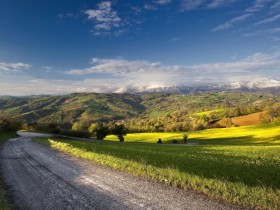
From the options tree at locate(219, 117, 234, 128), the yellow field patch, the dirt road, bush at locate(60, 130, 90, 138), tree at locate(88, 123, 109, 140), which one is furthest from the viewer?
tree at locate(219, 117, 234, 128)

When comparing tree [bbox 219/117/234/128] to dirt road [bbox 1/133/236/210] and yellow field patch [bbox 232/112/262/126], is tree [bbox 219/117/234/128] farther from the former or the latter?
dirt road [bbox 1/133/236/210]

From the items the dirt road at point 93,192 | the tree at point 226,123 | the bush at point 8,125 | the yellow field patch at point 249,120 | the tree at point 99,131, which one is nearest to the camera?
the dirt road at point 93,192

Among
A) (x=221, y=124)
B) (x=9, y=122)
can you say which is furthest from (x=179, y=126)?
(x=9, y=122)

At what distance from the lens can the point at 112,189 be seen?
1463 centimetres

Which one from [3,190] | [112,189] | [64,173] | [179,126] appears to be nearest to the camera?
[112,189]

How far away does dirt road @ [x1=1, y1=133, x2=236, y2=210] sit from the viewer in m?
12.0

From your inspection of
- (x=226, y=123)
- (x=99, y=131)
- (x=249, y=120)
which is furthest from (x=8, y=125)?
(x=249, y=120)

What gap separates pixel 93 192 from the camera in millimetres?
14250

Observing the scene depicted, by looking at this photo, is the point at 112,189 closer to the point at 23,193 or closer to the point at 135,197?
the point at 135,197

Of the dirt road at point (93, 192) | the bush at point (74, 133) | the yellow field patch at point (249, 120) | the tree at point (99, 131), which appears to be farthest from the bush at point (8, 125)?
the yellow field patch at point (249, 120)

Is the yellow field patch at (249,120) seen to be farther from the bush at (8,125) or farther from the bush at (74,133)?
the bush at (8,125)

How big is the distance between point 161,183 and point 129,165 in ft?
17.6

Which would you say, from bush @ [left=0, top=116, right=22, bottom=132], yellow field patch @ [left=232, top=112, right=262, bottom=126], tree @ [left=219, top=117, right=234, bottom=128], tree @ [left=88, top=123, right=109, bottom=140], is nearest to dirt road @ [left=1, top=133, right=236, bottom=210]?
bush @ [left=0, top=116, right=22, bottom=132]

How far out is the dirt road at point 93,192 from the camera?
12.0 metres
